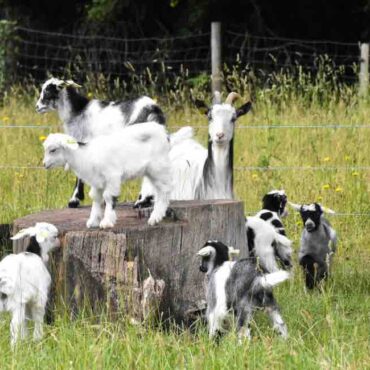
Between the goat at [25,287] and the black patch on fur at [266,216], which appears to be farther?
the black patch on fur at [266,216]

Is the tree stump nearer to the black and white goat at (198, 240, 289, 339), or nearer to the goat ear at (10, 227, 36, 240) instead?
the goat ear at (10, 227, 36, 240)

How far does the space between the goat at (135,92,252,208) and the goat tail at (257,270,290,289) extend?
59.5 inches

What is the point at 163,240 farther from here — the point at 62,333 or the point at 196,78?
the point at 196,78

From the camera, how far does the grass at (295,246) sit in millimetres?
5754

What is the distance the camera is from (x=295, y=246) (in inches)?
381

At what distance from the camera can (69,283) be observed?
695 cm

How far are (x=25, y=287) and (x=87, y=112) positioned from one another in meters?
2.19

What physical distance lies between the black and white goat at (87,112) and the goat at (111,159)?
2.63 ft

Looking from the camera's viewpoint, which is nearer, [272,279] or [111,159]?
[272,279]

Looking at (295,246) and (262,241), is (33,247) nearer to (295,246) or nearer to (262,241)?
(262,241)

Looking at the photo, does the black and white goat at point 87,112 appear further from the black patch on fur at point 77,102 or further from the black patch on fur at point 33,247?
the black patch on fur at point 33,247

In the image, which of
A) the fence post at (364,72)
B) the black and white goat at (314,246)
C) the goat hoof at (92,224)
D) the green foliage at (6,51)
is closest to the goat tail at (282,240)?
the black and white goat at (314,246)

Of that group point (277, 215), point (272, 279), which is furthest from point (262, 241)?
point (272, 279)

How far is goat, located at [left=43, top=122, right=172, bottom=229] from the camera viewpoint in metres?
6.86
